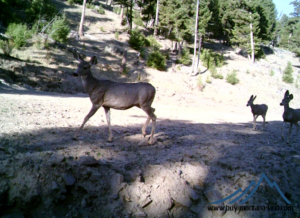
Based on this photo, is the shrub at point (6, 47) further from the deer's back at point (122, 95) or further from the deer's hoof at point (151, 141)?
the deer's hoof at point (151, 141)

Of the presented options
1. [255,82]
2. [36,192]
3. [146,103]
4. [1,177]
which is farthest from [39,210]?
[255,82]

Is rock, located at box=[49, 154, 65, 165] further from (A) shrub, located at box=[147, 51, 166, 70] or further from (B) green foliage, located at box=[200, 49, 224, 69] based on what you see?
(B) green foliage, located at box=[200, 49, 224, 69]

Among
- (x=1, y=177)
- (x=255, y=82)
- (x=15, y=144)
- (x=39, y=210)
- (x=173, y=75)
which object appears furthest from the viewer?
(x=255, y=82)

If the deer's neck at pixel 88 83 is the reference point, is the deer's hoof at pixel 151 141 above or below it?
below

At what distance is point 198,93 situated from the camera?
85.4ft

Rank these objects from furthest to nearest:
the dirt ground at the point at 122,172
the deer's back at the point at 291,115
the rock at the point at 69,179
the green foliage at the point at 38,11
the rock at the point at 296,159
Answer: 1. the green foliage at the point at 38,11
2. the deer's back at the point at 291,115
3. the rock at the point at 296,159
4. the rock at the point at 69,179
5. the dirt ground at the point at 122,172

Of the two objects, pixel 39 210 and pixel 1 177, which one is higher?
pixel 1 177

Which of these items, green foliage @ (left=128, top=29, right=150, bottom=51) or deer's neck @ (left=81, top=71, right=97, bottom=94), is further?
green foliage @ (left=128, top=29, right=150, bottom=51)

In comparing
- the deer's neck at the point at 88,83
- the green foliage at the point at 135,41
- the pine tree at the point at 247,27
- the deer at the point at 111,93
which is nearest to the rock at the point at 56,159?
the deer at the point at 111,93

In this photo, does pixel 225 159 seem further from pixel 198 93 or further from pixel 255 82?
pixel 255 82

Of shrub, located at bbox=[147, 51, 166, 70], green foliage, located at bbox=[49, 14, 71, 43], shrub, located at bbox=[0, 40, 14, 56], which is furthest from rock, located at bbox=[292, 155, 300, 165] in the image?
green foliage, located at bbox=[49, 14, 71, 43]

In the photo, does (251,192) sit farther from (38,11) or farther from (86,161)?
(38,11)

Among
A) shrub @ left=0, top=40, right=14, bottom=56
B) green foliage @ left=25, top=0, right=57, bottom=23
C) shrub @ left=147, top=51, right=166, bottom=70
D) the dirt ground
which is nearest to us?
the dirt ground

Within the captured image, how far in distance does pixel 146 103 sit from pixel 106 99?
112 centimetres
